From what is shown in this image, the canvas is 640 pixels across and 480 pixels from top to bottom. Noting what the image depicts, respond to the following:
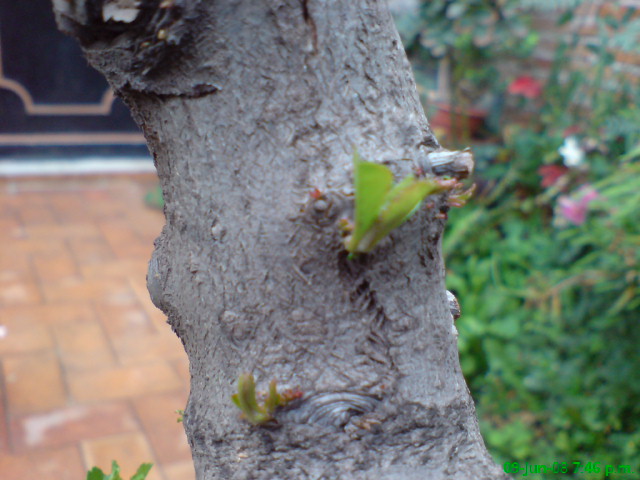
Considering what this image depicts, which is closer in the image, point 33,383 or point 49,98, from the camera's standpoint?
point 33,383

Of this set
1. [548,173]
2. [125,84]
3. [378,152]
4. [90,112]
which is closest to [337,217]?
[378,152]

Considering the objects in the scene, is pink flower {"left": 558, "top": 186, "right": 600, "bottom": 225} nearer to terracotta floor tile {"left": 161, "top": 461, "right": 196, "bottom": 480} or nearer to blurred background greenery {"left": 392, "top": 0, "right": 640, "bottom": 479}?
blurred background greenery {"left": 392, "top": 0, "right": 640, "bottom": 479}

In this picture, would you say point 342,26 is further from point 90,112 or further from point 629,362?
point 90,112

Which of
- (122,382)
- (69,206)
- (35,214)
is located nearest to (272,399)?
(122,382)

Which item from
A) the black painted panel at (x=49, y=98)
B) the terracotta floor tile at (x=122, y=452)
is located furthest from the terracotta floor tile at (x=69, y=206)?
the terracotta floor tile at (x=122, y=452)

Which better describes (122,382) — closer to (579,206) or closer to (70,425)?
(70,425)

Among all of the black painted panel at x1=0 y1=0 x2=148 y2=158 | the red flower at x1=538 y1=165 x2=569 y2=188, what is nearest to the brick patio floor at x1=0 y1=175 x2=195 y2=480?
the black painted panel at x1=0 y1=0 x2=148 y2=158
